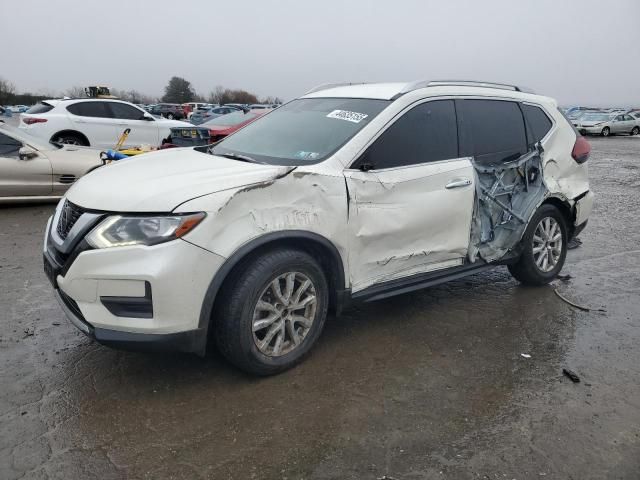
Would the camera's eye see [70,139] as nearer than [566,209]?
No

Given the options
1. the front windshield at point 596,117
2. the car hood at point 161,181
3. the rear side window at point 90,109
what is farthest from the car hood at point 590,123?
the car hood at point 161,181

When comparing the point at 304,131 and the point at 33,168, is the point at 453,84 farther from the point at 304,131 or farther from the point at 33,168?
the point at 33,168

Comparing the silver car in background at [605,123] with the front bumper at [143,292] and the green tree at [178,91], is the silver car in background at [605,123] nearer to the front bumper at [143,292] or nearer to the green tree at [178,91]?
the front bumper at [143,292]

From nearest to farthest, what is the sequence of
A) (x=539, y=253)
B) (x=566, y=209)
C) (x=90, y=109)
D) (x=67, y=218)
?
(x=67, y=218) → (x=539, y=253) → (x=566, y=209) → (x=90, y=109)

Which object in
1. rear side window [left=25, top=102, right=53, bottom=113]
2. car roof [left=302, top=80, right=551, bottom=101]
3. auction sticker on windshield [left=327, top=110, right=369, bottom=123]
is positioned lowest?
rear side window [left=25, top=102, right=53, bottom=113]

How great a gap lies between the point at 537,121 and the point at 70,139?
10.7 metres

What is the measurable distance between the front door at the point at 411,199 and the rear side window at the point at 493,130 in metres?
0.16

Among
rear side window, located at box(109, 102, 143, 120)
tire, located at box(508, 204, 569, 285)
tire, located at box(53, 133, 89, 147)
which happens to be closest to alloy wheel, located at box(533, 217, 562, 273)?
tire, located at box(508, 204, 569, 285)

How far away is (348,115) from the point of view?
3.94 metres

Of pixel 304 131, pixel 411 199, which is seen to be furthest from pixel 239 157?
pixel 411 199

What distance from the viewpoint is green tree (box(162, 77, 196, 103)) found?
78312mm

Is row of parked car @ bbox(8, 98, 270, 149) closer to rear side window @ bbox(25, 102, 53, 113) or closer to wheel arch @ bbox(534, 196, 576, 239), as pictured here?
rear side window @ bbox(25, 102, 53, 113)

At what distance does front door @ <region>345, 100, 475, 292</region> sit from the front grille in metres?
1.67

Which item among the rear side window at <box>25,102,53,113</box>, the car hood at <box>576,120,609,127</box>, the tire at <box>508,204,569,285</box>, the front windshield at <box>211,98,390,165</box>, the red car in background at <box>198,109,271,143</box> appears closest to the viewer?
the front windshield at <box>211,98,390,165</box>
